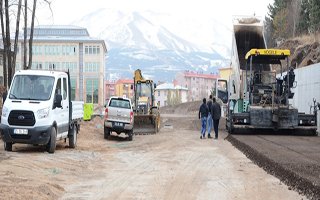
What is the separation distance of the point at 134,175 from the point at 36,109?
4.79m

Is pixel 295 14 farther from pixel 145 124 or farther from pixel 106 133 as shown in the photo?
pixel 106 133

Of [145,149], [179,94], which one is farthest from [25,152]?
[179,94]

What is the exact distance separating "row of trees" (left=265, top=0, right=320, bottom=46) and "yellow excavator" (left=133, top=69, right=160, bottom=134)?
2868 centimetres

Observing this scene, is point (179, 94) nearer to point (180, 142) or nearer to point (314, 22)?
point (314, 22)

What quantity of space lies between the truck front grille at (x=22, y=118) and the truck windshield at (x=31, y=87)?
2.42 ft

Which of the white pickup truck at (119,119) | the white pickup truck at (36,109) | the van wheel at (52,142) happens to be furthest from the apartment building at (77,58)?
the van wheel at (52,142)

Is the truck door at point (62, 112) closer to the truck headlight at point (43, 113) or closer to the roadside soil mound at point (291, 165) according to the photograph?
the truck headlight at point (43, 113)

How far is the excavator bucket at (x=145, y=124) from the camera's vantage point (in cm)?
3002

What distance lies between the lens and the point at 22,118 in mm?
16469

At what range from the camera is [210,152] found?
19.0 meters

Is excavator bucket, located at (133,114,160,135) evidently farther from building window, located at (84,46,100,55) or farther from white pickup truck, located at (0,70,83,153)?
building window, located at (84,46,100,55)

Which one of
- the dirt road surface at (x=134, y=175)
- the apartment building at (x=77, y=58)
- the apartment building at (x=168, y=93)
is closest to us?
the dirt road surface at (x=134, y=175)

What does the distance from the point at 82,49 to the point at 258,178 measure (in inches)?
3808

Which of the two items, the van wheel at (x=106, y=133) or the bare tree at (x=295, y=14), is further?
the bare tree at (x=295, y=14)
